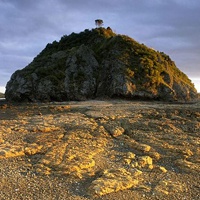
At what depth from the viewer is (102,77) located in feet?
109

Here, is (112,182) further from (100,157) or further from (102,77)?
(102,77)

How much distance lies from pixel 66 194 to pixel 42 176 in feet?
4.59

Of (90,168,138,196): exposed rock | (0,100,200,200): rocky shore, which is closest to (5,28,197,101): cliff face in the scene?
(0,100,200,200): rocky shore

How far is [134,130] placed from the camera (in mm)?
16422

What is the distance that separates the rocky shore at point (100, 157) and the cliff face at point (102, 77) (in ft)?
40.6

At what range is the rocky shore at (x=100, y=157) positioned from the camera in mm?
9852

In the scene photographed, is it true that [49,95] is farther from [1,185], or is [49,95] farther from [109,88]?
[1,185]

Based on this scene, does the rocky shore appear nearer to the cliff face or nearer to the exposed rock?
the exposed rock

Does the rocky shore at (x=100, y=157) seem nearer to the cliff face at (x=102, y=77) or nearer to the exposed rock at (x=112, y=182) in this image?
the exposed rock at (x=112, y=182)

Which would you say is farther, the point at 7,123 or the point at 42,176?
the point at 7,123

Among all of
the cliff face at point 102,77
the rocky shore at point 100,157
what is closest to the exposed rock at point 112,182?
the rocky shore at point 100,157

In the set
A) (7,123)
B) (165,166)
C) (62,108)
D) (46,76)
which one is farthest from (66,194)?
(46,76)

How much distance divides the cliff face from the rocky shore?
12361mm

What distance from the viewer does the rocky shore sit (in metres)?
9.85
